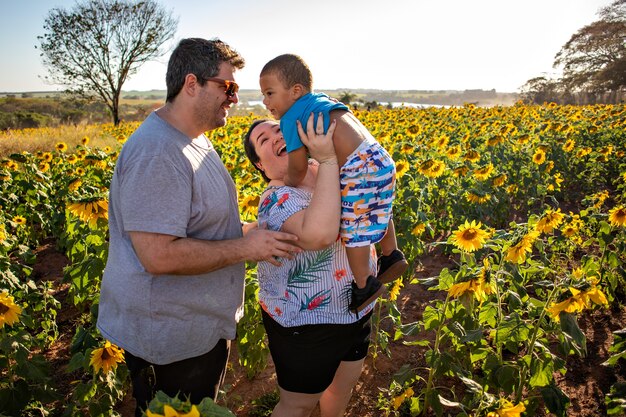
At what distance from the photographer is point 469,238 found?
278 centimetres

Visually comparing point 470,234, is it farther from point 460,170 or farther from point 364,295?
point 460,170

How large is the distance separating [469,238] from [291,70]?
150cm

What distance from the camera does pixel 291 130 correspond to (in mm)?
2137

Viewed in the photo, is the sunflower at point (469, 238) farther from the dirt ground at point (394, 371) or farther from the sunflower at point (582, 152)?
the sunflower at point (582, 152)

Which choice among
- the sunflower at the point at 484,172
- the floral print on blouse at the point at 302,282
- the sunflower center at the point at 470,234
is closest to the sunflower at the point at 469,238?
the sunflower center at the point at 470,234

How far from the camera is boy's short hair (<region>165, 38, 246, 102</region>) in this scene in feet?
5.78

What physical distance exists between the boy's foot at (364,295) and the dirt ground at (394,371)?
1.07 m

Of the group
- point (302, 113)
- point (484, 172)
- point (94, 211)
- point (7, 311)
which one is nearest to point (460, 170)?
point (484, 172)

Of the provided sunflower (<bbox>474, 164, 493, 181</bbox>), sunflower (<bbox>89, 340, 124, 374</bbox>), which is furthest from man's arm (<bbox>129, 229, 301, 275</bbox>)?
sunflower (<bbox>474, 164, 493, 181</bbox>)

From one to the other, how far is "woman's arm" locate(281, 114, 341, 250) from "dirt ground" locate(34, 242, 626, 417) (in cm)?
131

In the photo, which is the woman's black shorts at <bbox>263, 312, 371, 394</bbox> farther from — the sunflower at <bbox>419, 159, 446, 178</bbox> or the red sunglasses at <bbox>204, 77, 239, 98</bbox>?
the sunflower at <bbox>419, 159, 446, 178</bbox>

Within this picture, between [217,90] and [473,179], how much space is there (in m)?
5.11

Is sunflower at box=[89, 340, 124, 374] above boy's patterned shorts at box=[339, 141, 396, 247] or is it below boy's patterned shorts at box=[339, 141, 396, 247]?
below

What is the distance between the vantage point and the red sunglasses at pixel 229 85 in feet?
5.88
